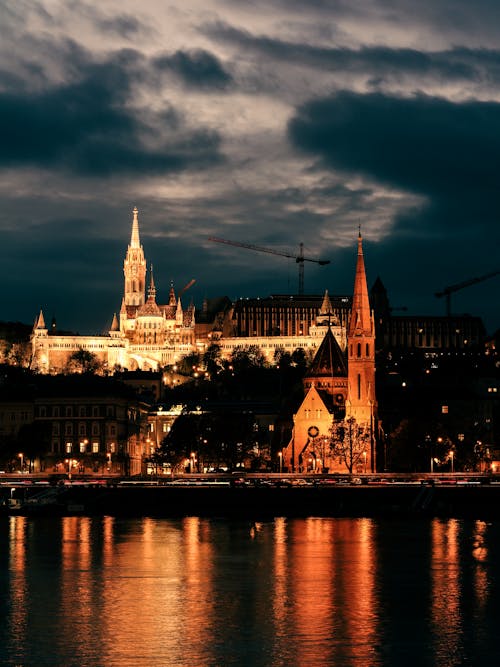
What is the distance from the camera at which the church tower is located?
16938 centimetres

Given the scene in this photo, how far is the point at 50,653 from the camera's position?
62.4m

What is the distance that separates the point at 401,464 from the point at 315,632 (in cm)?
9419

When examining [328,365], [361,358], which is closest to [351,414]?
[361,358]

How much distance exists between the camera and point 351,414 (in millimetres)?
168875

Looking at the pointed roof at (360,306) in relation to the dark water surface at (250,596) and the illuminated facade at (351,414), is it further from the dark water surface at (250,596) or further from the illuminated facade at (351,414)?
the dark water surface at (250,596)

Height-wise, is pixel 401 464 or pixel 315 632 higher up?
pixel 401 464

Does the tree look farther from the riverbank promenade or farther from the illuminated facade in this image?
the riverbank promenade

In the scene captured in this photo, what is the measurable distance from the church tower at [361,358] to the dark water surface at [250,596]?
188 feet

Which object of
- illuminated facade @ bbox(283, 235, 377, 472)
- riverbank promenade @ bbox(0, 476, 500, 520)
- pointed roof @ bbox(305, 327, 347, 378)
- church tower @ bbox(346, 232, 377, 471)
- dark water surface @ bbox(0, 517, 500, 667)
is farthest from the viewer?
pointed roof @ bbox(305, 327, 347, 378)

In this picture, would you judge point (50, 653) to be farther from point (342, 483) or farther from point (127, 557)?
point (342, 483)

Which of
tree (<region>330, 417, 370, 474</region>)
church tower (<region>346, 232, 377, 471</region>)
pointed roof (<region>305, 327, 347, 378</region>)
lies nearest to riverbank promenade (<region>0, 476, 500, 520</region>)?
tree (<region>330, 417, 370, 474</region>)

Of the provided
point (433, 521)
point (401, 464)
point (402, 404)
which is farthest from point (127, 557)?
point (402, 404)

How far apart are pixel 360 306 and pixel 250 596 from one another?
9818 centimetres

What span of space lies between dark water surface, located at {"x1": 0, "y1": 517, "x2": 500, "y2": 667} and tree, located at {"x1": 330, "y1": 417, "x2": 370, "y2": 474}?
4705 cm
